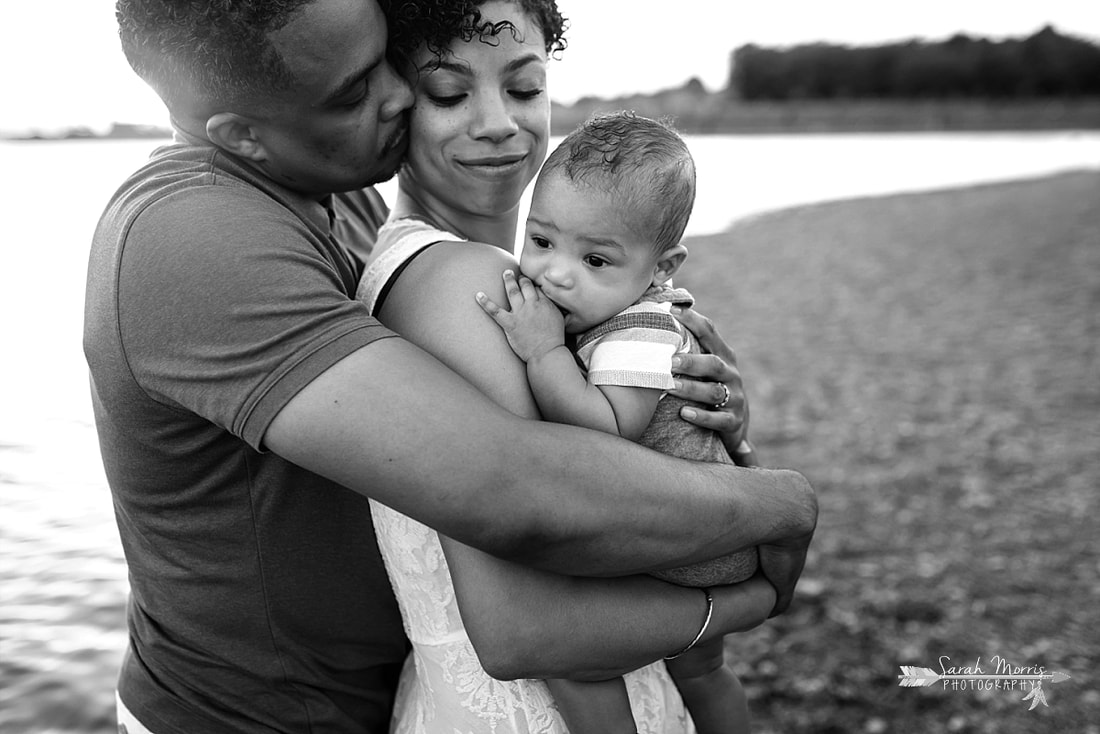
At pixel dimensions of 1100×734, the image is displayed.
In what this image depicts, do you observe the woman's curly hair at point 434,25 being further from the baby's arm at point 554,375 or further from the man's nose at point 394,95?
the baby's arm at point 554,375

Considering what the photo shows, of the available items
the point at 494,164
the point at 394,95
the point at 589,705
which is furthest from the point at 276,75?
the point at 589,705

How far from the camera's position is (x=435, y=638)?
1.85m

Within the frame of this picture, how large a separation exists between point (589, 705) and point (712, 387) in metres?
0.72

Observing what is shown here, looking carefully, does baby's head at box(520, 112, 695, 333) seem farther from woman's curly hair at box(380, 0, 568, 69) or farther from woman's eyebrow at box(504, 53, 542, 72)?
woman's curly hair at box(380, 0, 568, 69)

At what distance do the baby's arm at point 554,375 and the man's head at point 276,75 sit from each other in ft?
1.49

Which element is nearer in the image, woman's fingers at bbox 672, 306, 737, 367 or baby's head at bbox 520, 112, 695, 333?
baby's head at bbox 520, 112, 695, 333

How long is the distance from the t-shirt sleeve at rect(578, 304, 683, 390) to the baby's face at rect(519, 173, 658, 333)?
39 mm

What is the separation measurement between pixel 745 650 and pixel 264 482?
3.68 meters

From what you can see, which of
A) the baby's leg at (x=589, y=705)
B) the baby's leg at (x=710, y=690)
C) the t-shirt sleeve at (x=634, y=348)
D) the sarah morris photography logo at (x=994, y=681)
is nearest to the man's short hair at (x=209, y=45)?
the t-shirt sleeve at (x=634, y=348)

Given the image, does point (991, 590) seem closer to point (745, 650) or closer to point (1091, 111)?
point (745, 650)

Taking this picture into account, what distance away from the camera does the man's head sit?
1.65 metres

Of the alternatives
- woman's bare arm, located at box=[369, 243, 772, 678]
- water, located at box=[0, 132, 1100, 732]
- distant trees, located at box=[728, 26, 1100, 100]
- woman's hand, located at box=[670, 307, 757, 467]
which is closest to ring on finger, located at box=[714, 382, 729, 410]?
woman's hand, located at box=[670, 307, 757, 467]

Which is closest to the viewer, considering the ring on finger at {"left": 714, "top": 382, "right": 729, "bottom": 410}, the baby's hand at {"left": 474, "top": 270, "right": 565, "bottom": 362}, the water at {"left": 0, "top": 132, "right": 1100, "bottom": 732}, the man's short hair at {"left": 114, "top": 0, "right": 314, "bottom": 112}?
the man's short hair at {"left": 114, "top": 0, "right": 314, "bottom": 112}

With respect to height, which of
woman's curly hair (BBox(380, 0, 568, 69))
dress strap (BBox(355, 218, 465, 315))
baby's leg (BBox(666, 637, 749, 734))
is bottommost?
baby's leg (BBox(666, 637, 749, 734))
